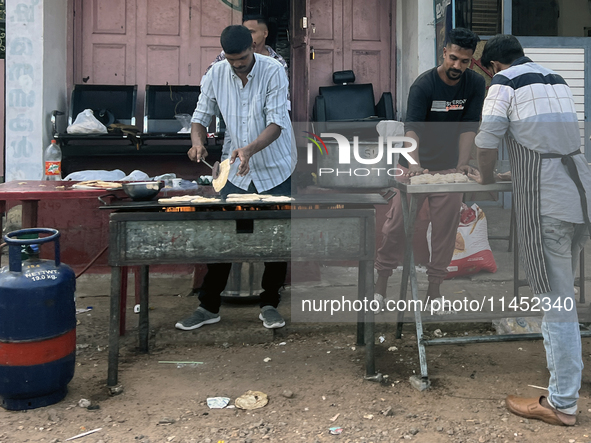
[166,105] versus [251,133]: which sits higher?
[166,105]

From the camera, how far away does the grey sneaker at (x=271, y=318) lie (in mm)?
3930

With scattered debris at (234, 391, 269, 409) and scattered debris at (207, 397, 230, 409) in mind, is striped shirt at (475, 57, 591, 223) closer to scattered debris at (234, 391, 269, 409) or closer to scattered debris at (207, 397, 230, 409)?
scattered debris at (234, 391, 269, 409)

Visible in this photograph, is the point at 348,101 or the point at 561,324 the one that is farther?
the point at 348,101

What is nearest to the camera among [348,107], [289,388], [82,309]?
[289,388]

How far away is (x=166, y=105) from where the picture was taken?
757cm

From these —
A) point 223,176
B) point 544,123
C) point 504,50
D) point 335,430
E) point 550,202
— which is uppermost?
point 504,50

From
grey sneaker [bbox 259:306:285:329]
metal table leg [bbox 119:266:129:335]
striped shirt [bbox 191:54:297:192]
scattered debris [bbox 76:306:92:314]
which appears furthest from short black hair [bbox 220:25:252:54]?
scattered debris [bbox 76:306:92:314]

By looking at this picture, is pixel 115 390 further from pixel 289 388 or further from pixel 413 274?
pixel 413 274

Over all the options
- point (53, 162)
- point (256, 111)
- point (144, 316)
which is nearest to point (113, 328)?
point (144, 316)

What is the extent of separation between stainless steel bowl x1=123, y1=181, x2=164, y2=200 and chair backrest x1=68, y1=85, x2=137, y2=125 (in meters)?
4.38

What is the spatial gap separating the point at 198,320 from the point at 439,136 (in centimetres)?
215

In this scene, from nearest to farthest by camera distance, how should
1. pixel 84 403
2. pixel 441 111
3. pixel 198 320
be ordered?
1. pixel 84 403
2. pixel 198 320
3. pixel 441 111

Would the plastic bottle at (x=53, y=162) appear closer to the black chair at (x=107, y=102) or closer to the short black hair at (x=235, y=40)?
the black chair at (x=107, y=102)

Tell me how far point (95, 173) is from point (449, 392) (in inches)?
156
